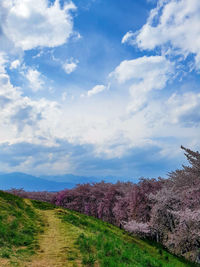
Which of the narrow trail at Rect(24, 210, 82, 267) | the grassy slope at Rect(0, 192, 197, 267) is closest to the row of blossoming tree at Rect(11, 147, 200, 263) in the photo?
the grassy slope at Rect(0, 192, 197, 267)

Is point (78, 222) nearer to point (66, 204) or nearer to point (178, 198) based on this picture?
point (178, 198)

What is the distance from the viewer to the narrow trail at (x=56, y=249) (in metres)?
10.3

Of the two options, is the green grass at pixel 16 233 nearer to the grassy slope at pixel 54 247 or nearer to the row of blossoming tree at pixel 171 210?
the grassy slope at pixel 54 247

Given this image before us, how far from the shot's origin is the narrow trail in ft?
33.7

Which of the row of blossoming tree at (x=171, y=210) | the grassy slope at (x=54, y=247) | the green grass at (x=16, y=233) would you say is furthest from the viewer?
the row of blossoming tree at (x=171, y=210)

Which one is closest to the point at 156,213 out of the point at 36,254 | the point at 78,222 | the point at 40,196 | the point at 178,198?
the point at 178,198

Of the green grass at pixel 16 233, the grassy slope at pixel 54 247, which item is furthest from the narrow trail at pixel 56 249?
the green grass at pixel 16 233

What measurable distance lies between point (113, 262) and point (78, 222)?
34.3 ft

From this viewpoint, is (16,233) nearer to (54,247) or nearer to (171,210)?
(54,247)

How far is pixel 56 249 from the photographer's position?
481 inches

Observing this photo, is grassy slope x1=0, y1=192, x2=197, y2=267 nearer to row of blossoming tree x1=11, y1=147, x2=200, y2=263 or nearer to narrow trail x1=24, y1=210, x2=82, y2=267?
narrow trail x1=24, y1=210, x2=82, y2=267

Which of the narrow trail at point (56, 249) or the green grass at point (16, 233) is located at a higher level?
the green grass at point (16, 233)

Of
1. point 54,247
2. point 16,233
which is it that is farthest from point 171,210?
point 16,233

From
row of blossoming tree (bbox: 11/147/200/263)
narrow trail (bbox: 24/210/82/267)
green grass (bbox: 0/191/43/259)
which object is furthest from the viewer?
row of blossoming tree (bbox: 11/147/200/263)
